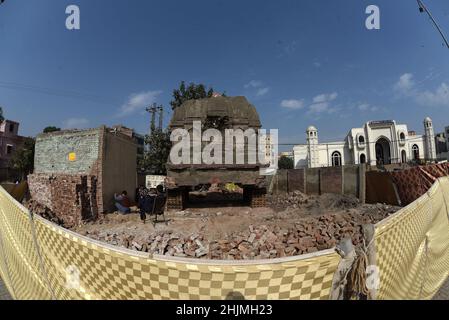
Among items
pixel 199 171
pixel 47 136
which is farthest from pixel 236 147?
pixel 47 136

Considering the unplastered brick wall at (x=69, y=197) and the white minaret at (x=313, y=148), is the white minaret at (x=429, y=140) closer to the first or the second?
the white minaret at (x=313, y=148)

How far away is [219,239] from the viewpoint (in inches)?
263

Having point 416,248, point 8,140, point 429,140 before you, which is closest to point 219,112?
point 416,248

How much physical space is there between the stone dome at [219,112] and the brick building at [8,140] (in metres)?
32.4

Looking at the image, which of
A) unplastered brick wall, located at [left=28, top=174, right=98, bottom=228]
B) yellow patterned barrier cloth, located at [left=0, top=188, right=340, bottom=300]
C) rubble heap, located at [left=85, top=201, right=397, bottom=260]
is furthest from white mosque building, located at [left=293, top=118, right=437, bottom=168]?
yellow patterned barrier cloth, located at [left=0, top=188, right=340, bottom=300]

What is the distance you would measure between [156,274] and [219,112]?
38.2 feet

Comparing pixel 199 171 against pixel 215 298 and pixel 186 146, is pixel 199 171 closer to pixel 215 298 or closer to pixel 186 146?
pixel 186 146

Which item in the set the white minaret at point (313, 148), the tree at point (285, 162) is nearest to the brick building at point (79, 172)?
the white minaret at point (313, 148)

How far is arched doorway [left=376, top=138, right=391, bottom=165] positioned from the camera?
155ft

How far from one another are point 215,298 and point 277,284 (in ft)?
1.53

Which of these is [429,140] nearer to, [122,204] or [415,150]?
[415,150]

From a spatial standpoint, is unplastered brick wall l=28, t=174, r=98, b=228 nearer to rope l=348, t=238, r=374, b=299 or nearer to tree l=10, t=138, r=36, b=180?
rope l=348, t=238, r=374, b=299

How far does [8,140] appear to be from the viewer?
33969 mm

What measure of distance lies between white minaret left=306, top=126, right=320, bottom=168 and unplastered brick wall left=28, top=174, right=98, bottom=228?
45.6 meters
